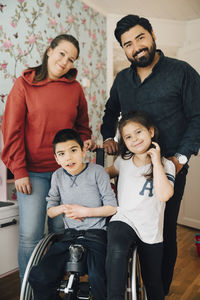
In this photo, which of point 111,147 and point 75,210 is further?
point 111,147

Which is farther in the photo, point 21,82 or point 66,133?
point 21,82

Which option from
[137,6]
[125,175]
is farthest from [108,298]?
[137,6]

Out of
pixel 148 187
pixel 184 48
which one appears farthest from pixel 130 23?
pixel 184 48

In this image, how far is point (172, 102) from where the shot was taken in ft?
4.76

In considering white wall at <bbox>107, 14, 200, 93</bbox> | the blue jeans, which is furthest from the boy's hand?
white wall at <bbox>107, 14, 200, 93</bbox>

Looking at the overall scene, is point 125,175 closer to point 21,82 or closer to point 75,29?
point 21,82

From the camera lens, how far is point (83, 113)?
5.71 ft

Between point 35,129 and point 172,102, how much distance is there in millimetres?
728

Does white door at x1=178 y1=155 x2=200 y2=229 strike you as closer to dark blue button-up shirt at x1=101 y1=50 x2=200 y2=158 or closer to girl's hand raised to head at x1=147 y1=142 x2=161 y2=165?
dark blue button-up shirt at x1=101 y1=50 x2=200 y2=158

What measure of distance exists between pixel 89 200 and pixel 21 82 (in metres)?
0.70

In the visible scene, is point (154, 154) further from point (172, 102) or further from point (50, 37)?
point (50, 37)

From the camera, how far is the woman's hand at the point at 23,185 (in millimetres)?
1416

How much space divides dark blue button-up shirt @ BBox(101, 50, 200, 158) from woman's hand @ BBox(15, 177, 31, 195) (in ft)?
2.27

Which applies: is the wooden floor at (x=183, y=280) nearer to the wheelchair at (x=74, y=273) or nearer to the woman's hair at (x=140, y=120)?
the wheelchair at (x=74, y=273)
